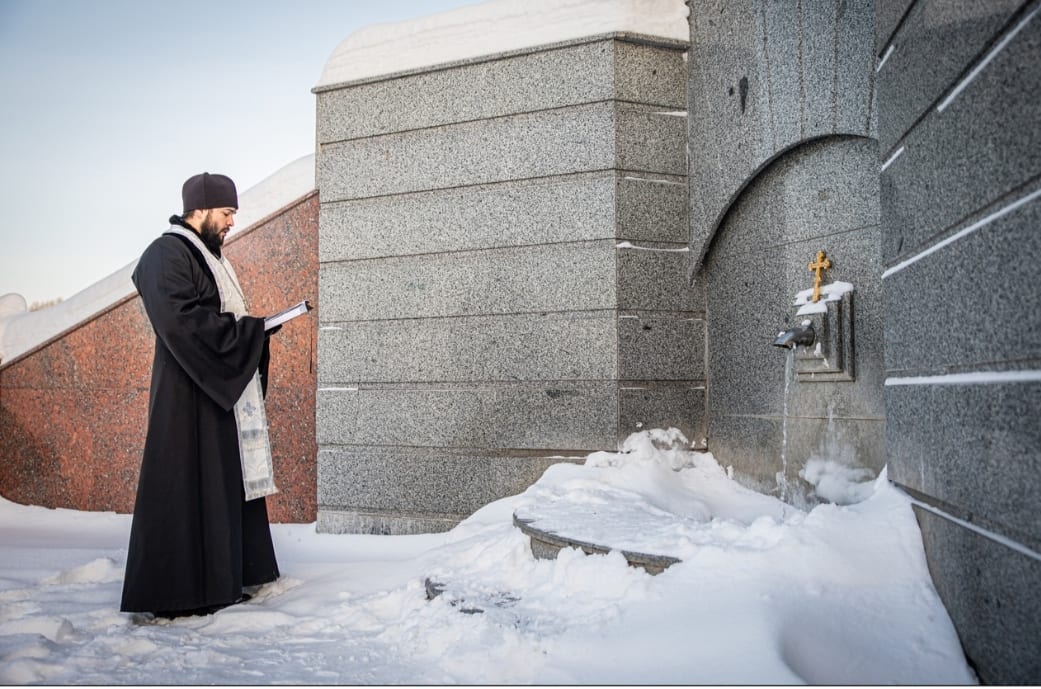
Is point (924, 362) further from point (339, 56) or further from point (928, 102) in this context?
point (339, 56)

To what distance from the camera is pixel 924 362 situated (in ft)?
9.43

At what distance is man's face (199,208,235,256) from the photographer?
4.92m

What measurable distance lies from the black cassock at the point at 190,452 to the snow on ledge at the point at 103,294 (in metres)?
2.44

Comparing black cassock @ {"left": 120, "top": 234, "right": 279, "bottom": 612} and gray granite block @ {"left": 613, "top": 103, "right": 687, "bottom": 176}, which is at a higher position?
gray granite block @ {"left": 613, "top": 103, "right": 687, "bottom": 176}

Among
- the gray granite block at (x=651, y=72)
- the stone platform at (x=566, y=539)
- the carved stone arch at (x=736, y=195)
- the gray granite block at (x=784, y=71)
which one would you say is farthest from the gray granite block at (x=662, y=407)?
the gray granite block at (x=651, y=72)

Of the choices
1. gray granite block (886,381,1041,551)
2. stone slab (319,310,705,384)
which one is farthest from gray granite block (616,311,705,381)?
gray granite block (886,381,1041,551)

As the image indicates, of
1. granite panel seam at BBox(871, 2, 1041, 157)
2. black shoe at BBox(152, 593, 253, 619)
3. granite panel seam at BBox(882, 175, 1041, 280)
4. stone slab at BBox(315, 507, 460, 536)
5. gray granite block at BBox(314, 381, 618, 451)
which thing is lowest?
black shoe at BBox(152, 593, 253, 619)

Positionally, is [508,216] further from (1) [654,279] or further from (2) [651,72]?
(2) [651,72]

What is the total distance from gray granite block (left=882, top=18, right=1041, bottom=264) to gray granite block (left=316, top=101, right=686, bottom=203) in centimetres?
280

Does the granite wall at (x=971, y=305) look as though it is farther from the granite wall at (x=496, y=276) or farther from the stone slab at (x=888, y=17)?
the granite wall at (x=496, y=276)

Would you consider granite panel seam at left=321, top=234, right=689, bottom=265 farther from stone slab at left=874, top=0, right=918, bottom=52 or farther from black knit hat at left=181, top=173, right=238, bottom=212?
stone slab at left=874, top=0, right=918, bottom=52

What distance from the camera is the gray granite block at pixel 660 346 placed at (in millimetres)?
5809

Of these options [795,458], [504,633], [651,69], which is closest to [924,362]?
[504,633]

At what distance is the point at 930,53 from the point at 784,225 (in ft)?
7.80
